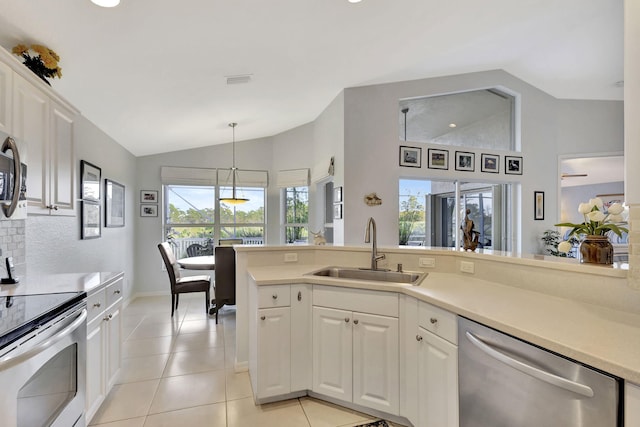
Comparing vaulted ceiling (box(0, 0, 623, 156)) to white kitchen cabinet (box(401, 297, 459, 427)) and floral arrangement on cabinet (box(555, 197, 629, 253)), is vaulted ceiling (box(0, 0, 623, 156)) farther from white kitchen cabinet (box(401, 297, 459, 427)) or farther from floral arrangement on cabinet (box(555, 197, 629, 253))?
white kitchen cabinet (box(401, 297, 459, 427))

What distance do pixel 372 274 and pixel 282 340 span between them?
2.73 feet

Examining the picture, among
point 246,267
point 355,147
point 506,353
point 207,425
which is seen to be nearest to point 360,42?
point 355,147

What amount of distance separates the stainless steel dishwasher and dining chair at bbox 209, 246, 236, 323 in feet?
9.52

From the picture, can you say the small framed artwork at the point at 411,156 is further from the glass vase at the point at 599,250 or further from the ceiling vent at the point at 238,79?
the glass vase at the point at 599,250

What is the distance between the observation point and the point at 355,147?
425cm

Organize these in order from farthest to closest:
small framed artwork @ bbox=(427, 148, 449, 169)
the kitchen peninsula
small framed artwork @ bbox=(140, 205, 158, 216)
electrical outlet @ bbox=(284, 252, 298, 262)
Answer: small framed artwork @ bbox=(140, 205, 158, 216), small framed artwork @ bbox=(427, 148, 449, 169), electrical outlet @ bbox=(284, 252, 298, 262), the kitchen peninsula

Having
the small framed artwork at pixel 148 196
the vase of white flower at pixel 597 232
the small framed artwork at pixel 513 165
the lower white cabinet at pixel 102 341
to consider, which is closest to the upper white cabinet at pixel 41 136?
the lower white cabinet at pixel 102 341

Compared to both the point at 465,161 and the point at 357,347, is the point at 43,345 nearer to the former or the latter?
the point at 357,347

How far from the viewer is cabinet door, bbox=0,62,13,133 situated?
156 centimetres

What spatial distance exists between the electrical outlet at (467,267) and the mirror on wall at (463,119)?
277cm

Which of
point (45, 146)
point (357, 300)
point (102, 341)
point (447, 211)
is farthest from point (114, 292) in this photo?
point (447, 211)

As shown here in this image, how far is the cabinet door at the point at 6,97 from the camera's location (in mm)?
1557

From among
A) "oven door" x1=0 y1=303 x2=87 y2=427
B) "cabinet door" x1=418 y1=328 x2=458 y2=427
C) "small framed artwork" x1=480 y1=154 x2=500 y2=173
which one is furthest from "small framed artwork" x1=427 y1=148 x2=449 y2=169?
"oven door" x1=0 y1=303 x2=87 y2=427

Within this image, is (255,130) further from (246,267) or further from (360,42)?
(246,267)
